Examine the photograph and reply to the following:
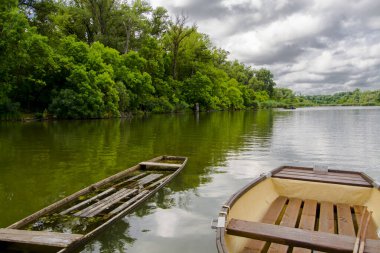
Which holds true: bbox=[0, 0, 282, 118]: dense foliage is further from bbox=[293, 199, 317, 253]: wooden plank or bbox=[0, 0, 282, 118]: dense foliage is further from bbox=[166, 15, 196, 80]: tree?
bbox=[293, 199, 317, 253]: wooden plank

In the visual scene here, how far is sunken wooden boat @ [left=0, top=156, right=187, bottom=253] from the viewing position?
5371 millimetres

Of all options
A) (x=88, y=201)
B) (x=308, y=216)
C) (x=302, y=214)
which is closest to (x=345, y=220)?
(x=308, y=216)

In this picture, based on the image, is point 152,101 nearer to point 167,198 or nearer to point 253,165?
point 253,165

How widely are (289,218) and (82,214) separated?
14.4 ft

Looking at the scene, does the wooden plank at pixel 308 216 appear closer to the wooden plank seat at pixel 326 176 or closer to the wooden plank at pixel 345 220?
the wooden plank at pixel 345 220

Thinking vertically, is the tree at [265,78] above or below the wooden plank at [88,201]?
above

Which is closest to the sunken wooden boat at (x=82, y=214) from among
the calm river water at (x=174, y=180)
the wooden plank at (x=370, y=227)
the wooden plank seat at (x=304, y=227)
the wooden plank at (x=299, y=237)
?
the calm river water at (x=174, y=180)

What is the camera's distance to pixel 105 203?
8062 mm

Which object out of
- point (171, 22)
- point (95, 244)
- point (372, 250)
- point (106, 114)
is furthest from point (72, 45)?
point (372, 250)

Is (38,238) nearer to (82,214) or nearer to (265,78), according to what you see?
(82,214)

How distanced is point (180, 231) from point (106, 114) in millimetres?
35901

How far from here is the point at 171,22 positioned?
6131 cm

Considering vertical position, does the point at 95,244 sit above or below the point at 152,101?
below

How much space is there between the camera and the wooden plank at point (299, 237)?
4.19 m
